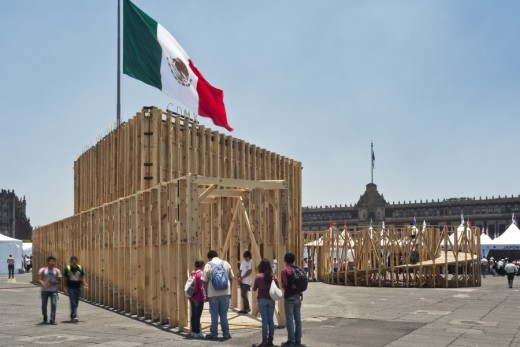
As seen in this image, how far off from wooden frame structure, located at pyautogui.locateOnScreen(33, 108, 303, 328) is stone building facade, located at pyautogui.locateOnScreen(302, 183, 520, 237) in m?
83.8

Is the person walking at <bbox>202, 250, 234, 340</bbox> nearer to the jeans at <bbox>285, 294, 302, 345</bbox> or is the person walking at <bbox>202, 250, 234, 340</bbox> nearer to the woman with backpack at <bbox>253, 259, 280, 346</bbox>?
the woman with backpack at <bbox>253, 259, 280, 346</bbox>

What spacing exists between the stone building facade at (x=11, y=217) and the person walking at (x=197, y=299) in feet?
428

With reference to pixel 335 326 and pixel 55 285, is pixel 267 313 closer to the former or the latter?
pixel 335 326

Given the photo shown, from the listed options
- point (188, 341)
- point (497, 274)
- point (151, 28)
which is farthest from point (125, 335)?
point (497, 274)

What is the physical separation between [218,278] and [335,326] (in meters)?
3.68

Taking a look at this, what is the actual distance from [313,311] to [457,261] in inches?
474

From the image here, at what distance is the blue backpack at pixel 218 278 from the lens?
10.9m

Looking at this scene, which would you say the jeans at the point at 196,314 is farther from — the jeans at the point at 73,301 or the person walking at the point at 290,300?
the jeans at the point at 73,301

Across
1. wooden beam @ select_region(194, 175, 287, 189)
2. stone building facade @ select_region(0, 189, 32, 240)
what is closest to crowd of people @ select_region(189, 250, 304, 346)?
wooden beam @ select_region(194, 175, 287, 189)

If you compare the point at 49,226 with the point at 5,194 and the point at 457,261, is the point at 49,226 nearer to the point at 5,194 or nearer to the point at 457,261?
the point at 457,261

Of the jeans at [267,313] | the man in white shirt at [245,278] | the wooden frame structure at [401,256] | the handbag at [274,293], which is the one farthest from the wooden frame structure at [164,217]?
the wooden frame structure at [401,256]

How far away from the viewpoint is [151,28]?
59.5 feet

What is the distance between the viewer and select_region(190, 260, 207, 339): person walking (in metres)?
11.2

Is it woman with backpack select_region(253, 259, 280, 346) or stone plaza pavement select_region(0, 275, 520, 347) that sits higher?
woman with backpack select_region(253, 259, 280, 346)
